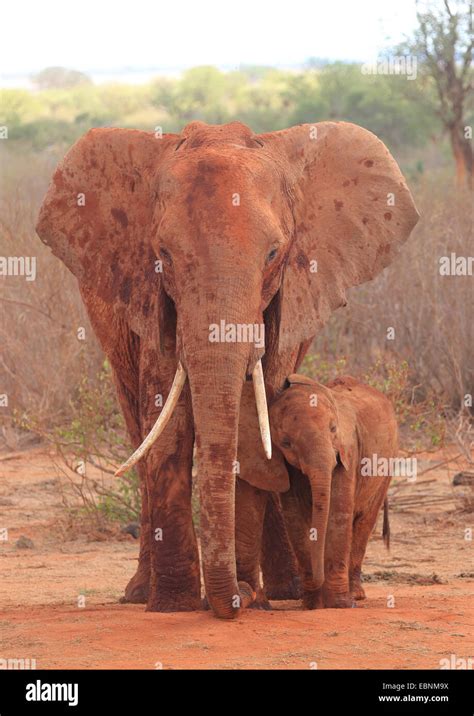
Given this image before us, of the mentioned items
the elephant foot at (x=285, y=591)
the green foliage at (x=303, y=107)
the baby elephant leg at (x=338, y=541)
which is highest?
the green foliage at (x=303, y=107)

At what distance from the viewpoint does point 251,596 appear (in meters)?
6.23

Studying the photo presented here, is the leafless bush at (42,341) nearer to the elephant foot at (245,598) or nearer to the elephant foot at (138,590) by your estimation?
the elephant foot at (138,590)

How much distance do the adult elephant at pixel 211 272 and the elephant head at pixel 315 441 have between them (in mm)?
109

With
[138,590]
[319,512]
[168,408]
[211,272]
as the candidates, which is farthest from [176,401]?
[138,590]

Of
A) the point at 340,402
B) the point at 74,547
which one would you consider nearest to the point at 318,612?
the point at 340,402

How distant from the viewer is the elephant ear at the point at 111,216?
6.46m

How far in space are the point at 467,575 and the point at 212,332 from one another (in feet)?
9.72

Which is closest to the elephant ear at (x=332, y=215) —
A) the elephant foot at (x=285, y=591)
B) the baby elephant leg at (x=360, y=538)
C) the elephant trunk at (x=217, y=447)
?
the elephant trunk at (x=217, y=447)

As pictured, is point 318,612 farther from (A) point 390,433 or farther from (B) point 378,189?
(B) point 378,189

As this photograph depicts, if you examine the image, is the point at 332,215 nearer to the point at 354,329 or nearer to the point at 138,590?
the point at 138,590

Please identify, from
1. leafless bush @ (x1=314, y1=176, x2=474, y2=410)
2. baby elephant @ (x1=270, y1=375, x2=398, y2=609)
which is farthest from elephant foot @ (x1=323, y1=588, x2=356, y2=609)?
leafless bush @ (x1=314, y1=176, x2=474, y2=410)

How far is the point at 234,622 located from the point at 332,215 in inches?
78.0

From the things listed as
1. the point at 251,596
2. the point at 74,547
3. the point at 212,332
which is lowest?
the point at 74,547

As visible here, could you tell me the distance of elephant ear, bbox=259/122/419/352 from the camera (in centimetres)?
640
